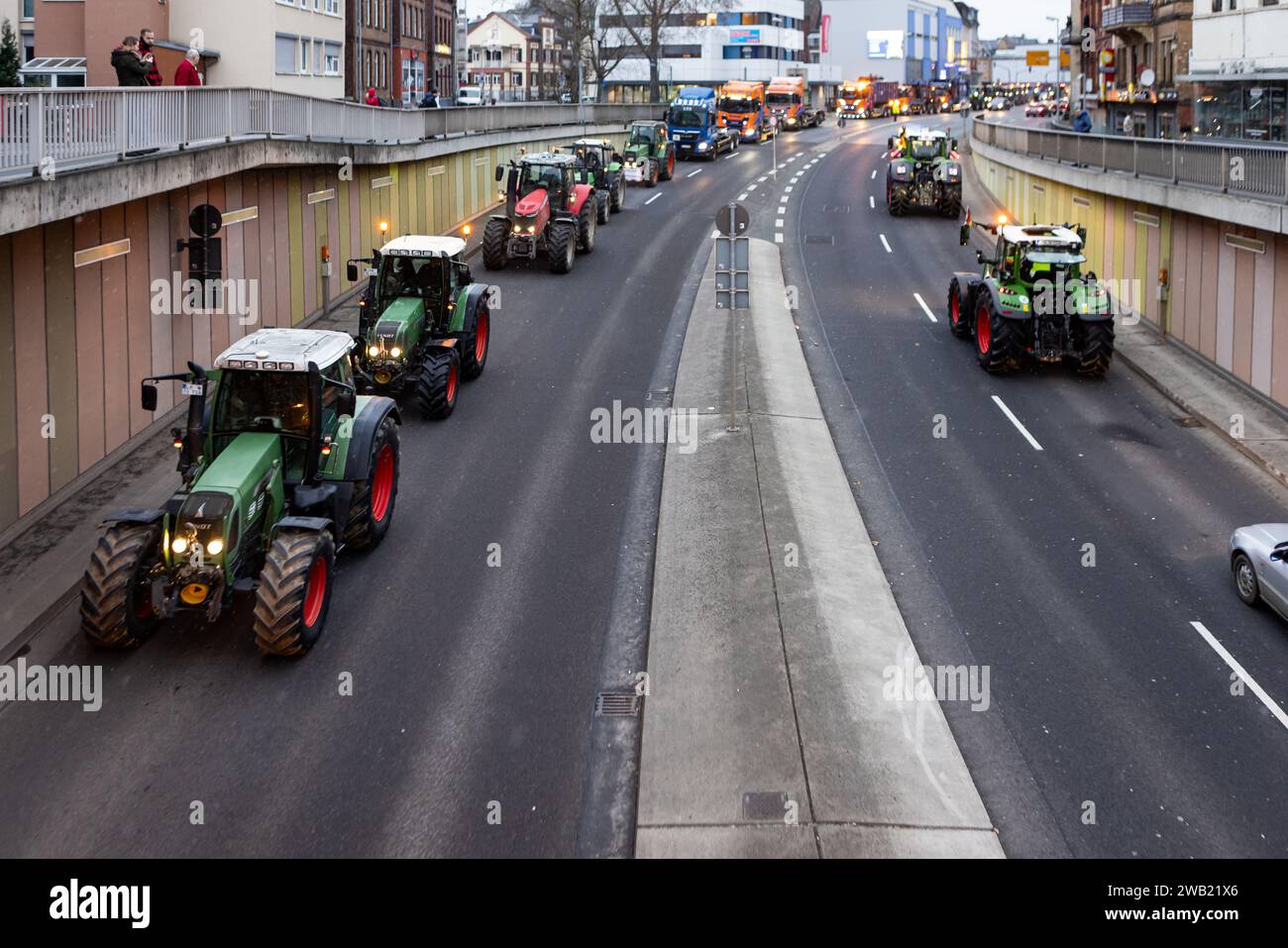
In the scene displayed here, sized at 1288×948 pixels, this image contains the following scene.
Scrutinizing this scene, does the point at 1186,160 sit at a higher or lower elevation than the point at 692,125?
lower

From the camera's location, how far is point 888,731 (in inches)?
428

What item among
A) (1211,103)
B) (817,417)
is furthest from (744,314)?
(1211,103)

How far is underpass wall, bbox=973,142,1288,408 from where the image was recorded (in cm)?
2106

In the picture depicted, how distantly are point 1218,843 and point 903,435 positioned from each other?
11098 millimetres

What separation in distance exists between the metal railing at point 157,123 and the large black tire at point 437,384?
4.72 m

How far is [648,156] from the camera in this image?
52.3m

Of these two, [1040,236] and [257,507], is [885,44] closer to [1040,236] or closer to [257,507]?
[1040,236]

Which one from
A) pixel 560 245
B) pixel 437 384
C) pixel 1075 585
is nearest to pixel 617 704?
pixel 1075 585

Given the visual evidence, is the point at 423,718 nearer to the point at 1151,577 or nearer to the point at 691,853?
the point at 691,853

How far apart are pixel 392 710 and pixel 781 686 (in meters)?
3.48

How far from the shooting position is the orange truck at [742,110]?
74500mm

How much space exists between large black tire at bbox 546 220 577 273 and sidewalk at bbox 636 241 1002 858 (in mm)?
13538

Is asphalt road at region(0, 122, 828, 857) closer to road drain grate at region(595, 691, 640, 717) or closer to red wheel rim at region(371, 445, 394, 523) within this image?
road drain grate at region(595, 691, 640, 717)

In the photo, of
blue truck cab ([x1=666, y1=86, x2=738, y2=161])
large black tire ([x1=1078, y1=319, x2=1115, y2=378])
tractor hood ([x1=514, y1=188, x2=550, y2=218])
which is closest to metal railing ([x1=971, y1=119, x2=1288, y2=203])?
large black tire ([x1=1078, y1=319, x2=1115, y2=378])
